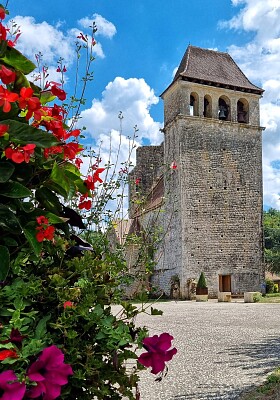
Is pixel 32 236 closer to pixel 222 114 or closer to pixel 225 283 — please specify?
pixel 225 283

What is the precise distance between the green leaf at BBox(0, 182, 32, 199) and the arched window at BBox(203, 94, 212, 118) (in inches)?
953

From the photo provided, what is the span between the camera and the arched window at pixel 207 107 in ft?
80.9

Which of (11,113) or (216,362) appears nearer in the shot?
(11,113)

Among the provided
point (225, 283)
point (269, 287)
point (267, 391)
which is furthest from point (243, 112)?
point (267, 391)

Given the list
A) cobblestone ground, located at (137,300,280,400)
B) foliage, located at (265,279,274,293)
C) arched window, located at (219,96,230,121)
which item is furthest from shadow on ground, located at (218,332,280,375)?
arched window, located at (219,96,230,121)

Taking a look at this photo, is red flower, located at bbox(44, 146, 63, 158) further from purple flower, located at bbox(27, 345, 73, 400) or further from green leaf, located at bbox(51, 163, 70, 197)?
purple flower, located at bbox(27, 345, 73, 400)

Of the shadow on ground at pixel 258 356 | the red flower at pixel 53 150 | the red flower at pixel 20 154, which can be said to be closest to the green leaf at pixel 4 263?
the red flower at pixel 20 154

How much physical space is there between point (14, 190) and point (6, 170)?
53mm

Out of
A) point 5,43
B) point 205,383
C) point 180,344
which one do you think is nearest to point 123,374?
point 5,43

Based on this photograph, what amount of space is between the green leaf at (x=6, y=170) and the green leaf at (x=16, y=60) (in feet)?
1.03

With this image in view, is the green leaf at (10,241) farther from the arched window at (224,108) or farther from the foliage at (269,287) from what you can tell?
the foliage at (269,287)

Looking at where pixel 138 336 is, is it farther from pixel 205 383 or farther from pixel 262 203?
pixel 262 203

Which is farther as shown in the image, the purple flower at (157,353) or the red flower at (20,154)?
the purple flower at (157,353)

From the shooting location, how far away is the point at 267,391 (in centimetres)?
389
